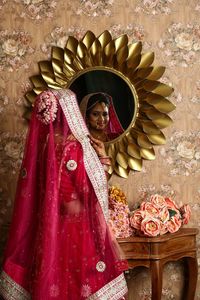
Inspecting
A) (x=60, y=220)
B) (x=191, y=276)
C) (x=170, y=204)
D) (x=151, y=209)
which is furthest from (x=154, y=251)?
(x=60, y=220)

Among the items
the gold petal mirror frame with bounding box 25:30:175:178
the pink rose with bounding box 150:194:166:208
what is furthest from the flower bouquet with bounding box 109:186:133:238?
the gold petal mirror frame with bounding box 25:30:175:178

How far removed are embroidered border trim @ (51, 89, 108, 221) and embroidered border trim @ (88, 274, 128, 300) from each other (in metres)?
0.32

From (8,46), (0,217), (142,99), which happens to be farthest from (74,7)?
(0,217)

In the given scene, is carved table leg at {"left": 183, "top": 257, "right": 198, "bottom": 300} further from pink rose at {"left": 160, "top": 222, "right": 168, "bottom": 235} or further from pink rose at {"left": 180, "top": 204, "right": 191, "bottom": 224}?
pink rose at {"left": 160, "top": 222, "right": 168, "bottom": 235}

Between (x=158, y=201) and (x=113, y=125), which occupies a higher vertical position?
(x=113, y=125)

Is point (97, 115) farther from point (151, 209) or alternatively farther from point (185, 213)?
point (185, 213)

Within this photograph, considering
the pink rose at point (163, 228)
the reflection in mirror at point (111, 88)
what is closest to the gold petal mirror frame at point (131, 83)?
the reflection in mirror at point (111, 88)

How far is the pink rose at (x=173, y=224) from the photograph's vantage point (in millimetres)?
3354

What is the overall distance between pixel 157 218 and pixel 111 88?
967mm

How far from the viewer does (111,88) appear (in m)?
3.73

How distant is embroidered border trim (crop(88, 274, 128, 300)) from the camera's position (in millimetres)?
2623

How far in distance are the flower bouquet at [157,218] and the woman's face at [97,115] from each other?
22.9 inches

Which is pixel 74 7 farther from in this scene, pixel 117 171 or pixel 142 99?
pixel 117 171

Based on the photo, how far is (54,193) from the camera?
2625 mm
